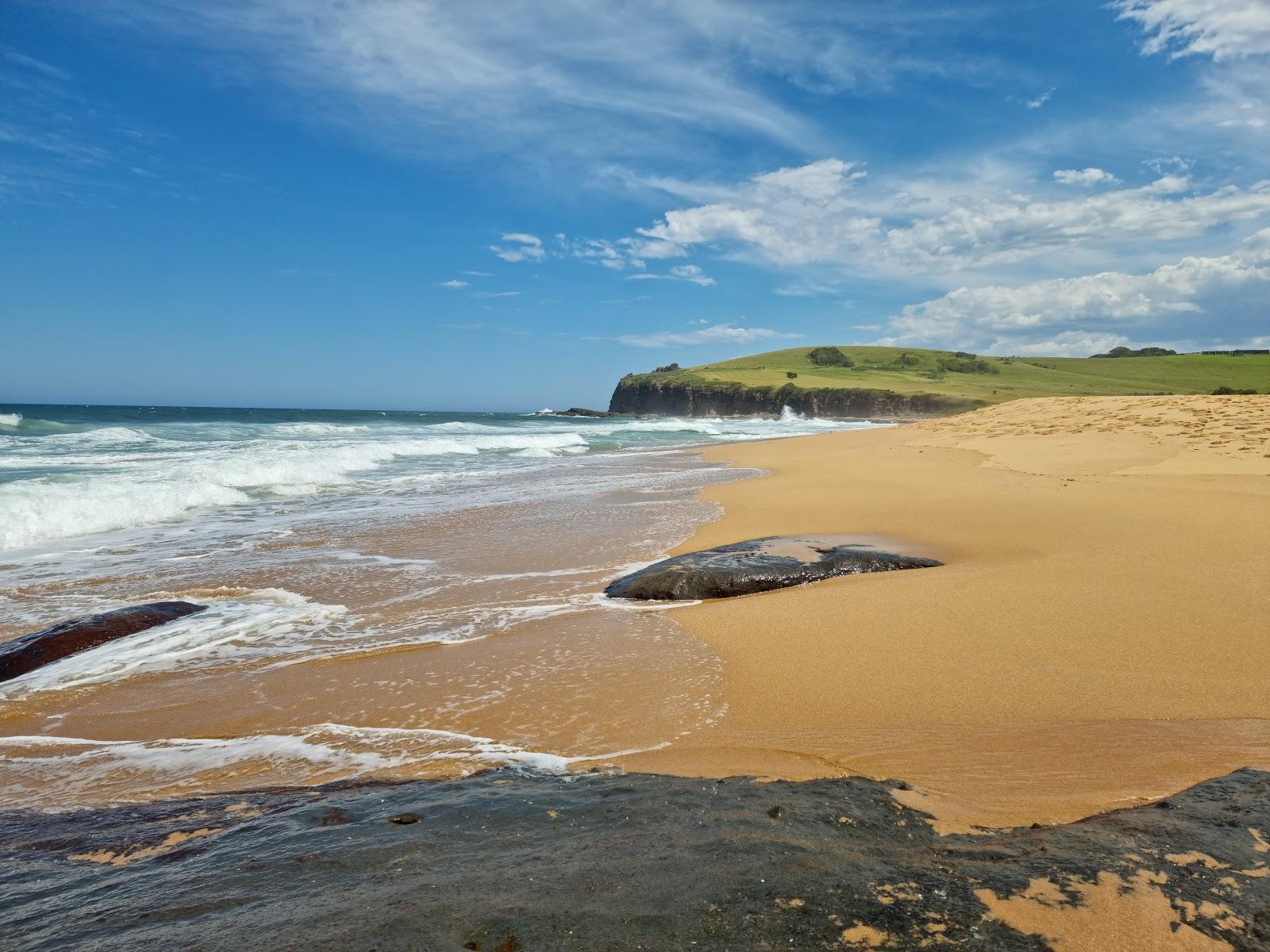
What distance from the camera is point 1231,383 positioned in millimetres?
53156

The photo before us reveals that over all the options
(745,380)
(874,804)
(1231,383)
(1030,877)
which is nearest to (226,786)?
(874,804)

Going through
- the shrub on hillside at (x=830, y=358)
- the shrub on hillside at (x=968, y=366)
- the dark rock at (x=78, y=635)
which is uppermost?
the shrub on hillside at (x=830, y=358)

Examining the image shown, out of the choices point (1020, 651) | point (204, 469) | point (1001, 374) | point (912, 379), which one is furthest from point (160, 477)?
point (1001, 374)

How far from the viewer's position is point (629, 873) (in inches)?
86.8

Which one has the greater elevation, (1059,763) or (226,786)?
(1059,763)

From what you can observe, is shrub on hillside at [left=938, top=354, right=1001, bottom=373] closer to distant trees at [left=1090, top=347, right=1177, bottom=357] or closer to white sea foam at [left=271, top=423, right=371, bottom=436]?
distant trees at [left=1090, top=347, right=1177, bottom=357]

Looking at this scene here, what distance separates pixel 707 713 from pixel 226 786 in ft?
8.27

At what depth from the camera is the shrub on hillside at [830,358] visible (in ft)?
338

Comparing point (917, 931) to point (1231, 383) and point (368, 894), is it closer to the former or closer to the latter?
point (368, 894)

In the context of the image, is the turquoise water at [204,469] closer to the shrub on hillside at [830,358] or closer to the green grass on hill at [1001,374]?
the green grass on hill at [1001,374]

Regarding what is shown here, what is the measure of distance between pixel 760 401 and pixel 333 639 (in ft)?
277

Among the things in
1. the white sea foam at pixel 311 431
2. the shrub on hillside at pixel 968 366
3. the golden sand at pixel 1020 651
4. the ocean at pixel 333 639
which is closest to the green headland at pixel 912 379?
the shrub on hillside at pixel 968 366

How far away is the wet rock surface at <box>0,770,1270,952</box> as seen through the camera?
1.93 meters

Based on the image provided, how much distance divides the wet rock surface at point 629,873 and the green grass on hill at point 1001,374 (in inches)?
2239
